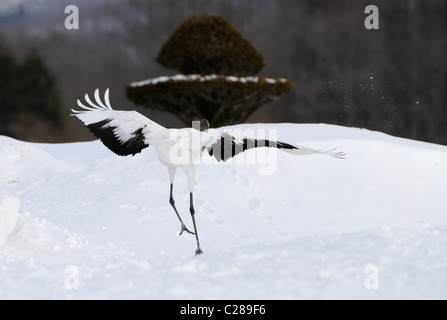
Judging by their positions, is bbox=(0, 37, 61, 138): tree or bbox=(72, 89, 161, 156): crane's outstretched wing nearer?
bbox=(72, 89, 161, 156): crane's outstretched wing

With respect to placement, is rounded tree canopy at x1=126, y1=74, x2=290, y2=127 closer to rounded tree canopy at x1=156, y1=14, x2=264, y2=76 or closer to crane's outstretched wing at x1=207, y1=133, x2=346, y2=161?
rounded tree canopy at x1=156, y1=14, x2=264, y2=76

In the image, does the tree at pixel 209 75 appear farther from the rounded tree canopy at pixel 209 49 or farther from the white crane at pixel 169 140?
the white crane at pixel 169 140

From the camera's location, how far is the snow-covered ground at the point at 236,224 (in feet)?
13.2

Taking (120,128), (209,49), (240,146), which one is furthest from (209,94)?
(240,146)

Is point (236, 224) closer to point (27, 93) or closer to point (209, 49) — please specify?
point (209, 49)

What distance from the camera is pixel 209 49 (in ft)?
40.8

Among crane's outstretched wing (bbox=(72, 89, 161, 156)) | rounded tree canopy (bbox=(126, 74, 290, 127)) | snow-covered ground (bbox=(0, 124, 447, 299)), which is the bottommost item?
snow-covered ground (bbox=(0, 124, 447, 299))

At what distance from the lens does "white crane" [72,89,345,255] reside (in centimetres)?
423

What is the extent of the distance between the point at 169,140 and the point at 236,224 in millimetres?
3211

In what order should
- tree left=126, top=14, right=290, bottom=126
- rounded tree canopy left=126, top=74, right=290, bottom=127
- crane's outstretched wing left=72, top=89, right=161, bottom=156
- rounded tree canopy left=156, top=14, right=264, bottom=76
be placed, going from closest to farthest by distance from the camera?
crane's outstretched wing left=72, top=89, right=161, bottom=156 < rounded tree canopy left=126, top=74, right=290, bottom=127 < tree left=126, top=14, right=290, bottom=126 < rounded tree canopy left=156, top=14, right=264, bottom=76

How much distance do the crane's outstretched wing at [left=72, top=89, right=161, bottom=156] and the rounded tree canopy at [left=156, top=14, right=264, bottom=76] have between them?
26.2ft

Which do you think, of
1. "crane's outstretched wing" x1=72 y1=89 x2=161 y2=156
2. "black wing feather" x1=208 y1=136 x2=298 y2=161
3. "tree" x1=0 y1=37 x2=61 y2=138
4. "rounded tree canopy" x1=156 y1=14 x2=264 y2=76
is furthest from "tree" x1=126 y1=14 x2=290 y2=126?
"tree" x1=0 y1=37 x2=61 y2=138
